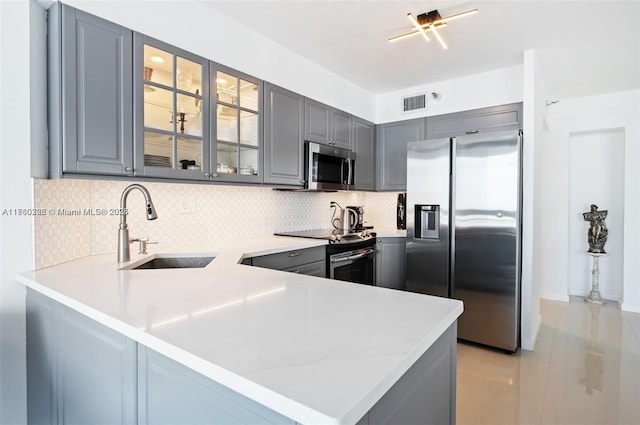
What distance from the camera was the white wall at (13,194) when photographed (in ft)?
Result: 5.31

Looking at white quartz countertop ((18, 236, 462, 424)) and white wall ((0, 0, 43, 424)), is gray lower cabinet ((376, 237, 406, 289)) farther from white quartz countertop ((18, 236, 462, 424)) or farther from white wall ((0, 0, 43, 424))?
white wall ((0, 0, 43, 424))

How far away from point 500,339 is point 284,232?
7.00 ft

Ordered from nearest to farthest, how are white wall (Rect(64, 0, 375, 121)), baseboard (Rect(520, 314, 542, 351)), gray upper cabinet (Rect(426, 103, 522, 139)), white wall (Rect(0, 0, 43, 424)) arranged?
1. white wall (Rect(0, 0, 43, 424))
2. white wall (Rect(64, 0, 375, 121))
3. baseboard (Rect(520, 314, 542, 351))
4. gray upper cabinet (Rect(426, 103, 522, 139))

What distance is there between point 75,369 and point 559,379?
288 centimetres

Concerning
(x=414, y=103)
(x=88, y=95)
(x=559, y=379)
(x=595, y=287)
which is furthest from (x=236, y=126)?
(x=595, y=287)

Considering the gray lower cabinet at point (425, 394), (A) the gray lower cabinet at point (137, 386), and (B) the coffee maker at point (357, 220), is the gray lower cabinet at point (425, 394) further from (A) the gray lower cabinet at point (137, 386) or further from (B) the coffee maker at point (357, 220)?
(B) the coffee maker at point (357, 220)

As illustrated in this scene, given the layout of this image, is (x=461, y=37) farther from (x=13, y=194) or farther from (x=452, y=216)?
(x=13, y=194)

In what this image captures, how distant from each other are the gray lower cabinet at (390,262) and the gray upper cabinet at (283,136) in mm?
1157

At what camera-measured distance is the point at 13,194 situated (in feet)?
5.40

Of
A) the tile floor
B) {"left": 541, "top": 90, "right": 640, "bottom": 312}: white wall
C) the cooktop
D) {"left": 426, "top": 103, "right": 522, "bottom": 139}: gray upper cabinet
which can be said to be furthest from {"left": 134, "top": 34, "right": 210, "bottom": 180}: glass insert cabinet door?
{"left": 541, "top": 90, "right": 640, "bottom": 312}: white wall

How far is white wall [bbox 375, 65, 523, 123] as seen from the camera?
3.29m

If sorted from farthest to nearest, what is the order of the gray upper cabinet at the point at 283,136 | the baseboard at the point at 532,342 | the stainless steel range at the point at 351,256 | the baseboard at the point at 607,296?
the baseboard at the point at 607,296, the stainless steel range at the point at 351,256, the baseboard at the point at 532,342, the gray upper cabinet at the point at 283,136

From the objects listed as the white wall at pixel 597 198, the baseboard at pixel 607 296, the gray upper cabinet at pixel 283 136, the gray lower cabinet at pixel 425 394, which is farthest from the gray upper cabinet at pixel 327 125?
the baseboard at pixel 607 296

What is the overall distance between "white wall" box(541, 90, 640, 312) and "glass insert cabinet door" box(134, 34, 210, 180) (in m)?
4.27
